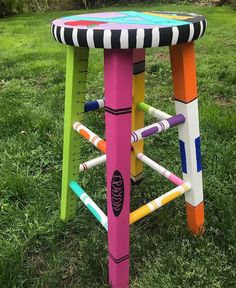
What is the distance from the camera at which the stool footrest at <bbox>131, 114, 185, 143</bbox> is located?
138 cm

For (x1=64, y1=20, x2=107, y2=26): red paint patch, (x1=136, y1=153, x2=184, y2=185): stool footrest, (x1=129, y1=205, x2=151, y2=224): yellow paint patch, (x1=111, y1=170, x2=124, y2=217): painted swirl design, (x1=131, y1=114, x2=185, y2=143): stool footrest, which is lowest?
(x1=129, y1=205, x2=151, y2=224): yellow paint patch

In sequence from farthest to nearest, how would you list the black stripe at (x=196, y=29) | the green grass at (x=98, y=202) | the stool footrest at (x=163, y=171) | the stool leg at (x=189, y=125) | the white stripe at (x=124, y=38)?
1. the stool footrest at (x=163, y=171)
2. the green grass at (x=98, y=202)
3. the stool leg at (x=189, y=125)
4. the black stripe at (x=196, y=29)
5. the white stripe at (x=124, y=38)

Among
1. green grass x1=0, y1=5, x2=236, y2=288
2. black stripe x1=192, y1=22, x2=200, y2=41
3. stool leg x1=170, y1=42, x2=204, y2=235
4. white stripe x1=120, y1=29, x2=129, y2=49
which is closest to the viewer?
white stripe x1=120, y1=29, x2=129, y2=49

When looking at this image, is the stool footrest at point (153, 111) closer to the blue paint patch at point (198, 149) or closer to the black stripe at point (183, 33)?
the blue paint patch at point (198, 149)

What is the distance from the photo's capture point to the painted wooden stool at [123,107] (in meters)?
1.15

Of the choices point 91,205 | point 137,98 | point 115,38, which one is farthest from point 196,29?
point 91,205

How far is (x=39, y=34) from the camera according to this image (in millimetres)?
5871

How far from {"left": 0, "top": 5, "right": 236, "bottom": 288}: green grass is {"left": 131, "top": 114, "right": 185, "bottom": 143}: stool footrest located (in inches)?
18.4

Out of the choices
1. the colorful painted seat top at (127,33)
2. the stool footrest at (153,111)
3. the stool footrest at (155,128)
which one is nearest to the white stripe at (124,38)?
the colorful painted seat top at (127,33)

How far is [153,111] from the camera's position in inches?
66.3

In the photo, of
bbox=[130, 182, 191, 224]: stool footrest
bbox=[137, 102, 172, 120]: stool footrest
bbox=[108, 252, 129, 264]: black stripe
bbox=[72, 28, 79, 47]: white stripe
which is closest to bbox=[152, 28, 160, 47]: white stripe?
bbox=[72, 28, 79, 47]: white stripe

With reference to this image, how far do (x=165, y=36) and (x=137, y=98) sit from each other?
0.67m

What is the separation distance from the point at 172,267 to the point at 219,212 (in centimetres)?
38

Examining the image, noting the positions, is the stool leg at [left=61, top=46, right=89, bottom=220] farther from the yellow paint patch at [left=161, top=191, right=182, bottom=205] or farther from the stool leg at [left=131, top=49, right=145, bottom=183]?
the yellow paint patch at [left=161, top=191, right=182, bottom=205]
